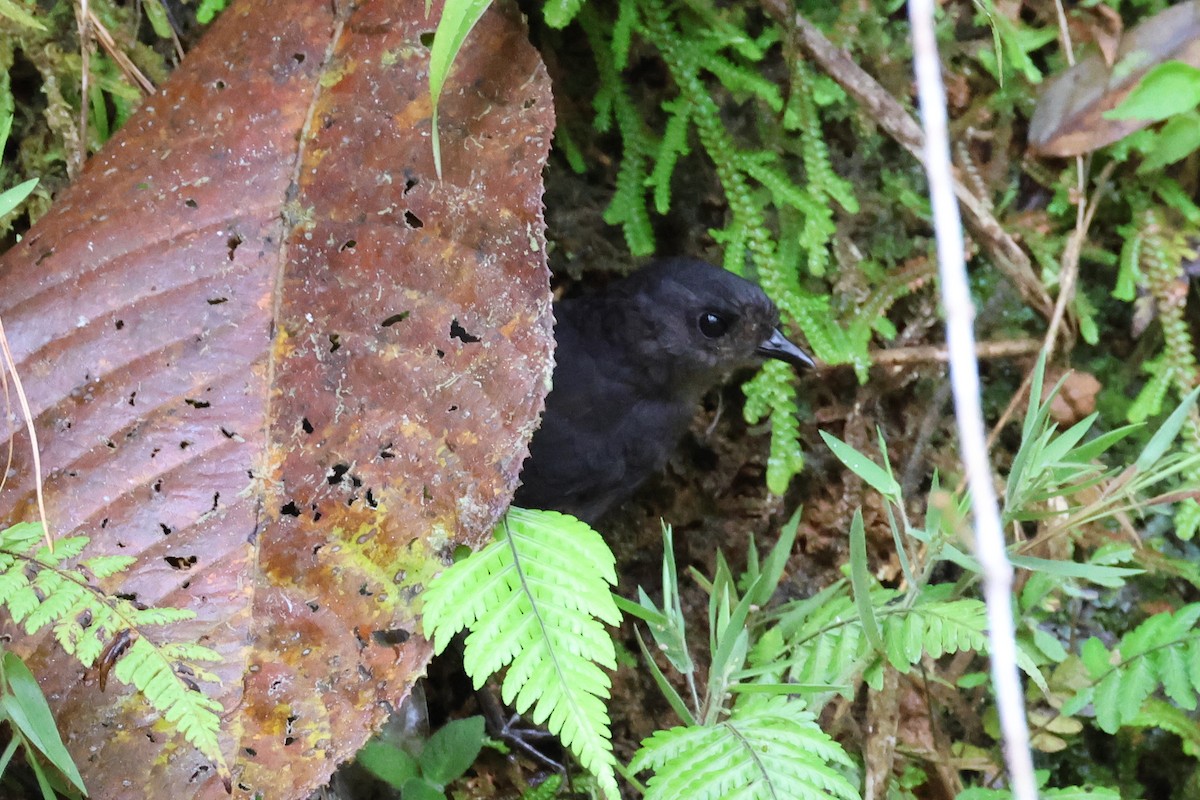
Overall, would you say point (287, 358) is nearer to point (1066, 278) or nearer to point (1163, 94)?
point (1066, 278)

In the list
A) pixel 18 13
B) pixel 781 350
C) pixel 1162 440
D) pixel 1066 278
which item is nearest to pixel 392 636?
pixel 1162 440

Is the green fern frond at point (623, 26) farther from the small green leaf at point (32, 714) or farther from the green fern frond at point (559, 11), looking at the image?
the small green leaf at point (32, 714)

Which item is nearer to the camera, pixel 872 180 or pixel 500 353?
pixel 500 353

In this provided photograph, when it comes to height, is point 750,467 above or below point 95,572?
below

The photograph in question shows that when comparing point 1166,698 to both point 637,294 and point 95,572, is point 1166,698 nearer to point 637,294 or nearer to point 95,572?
point 637,294

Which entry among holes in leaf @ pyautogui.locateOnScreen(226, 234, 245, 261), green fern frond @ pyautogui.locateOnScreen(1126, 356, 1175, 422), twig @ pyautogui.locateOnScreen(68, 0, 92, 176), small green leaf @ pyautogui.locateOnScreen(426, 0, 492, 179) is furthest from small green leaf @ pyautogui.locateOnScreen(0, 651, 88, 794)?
green fern frond @ pyautogui.locateOnScreen(1126, 356, 1175, 422)

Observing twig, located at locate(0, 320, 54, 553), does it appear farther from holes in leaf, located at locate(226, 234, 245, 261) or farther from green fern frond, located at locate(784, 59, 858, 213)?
green fern frond, located at locate(784, 59, 858, 213)

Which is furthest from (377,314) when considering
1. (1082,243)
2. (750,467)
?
(1082,243)
